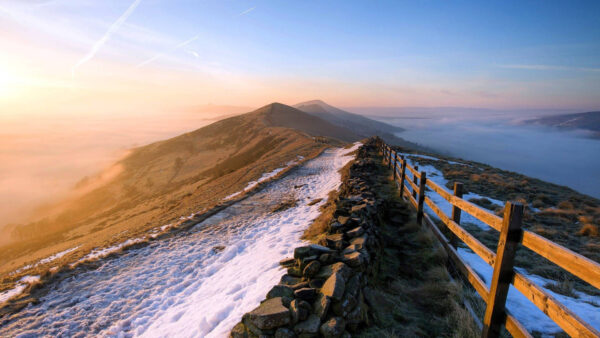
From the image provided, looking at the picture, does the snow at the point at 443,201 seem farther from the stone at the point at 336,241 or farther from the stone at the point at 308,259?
the stone at the point at 308,259

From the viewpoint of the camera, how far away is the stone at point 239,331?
3.80 meters

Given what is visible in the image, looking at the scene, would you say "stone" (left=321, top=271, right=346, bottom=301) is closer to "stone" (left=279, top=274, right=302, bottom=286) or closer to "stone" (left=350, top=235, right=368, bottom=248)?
"stone" (left=279, top=274, right=302, bottom=286)

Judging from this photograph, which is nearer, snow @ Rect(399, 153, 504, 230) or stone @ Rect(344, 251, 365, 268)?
stone @ Rect(344, 251, 365, 268)

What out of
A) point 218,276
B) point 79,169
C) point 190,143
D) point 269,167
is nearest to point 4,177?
point 79,169

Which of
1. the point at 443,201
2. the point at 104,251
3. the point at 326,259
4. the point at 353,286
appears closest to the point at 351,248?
the point at 326,259

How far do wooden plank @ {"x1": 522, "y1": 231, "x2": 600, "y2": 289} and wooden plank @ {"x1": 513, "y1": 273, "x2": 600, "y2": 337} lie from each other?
327mm

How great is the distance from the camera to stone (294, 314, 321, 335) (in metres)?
3.51

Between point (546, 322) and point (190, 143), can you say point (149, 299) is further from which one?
point (190, 143)

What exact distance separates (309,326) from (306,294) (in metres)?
0.48

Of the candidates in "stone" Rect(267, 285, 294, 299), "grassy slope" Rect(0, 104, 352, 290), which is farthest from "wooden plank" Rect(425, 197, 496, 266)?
"grassy slope" Rect(0, 104, 352, 290)

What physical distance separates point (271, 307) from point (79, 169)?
214m

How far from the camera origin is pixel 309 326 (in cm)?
356

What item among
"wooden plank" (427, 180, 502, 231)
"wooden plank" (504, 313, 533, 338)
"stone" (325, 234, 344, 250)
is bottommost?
"stone" (325, 234, 344, 250)

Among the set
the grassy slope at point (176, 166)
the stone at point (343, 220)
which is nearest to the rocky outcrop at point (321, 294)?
the stone at point (343, 220)
